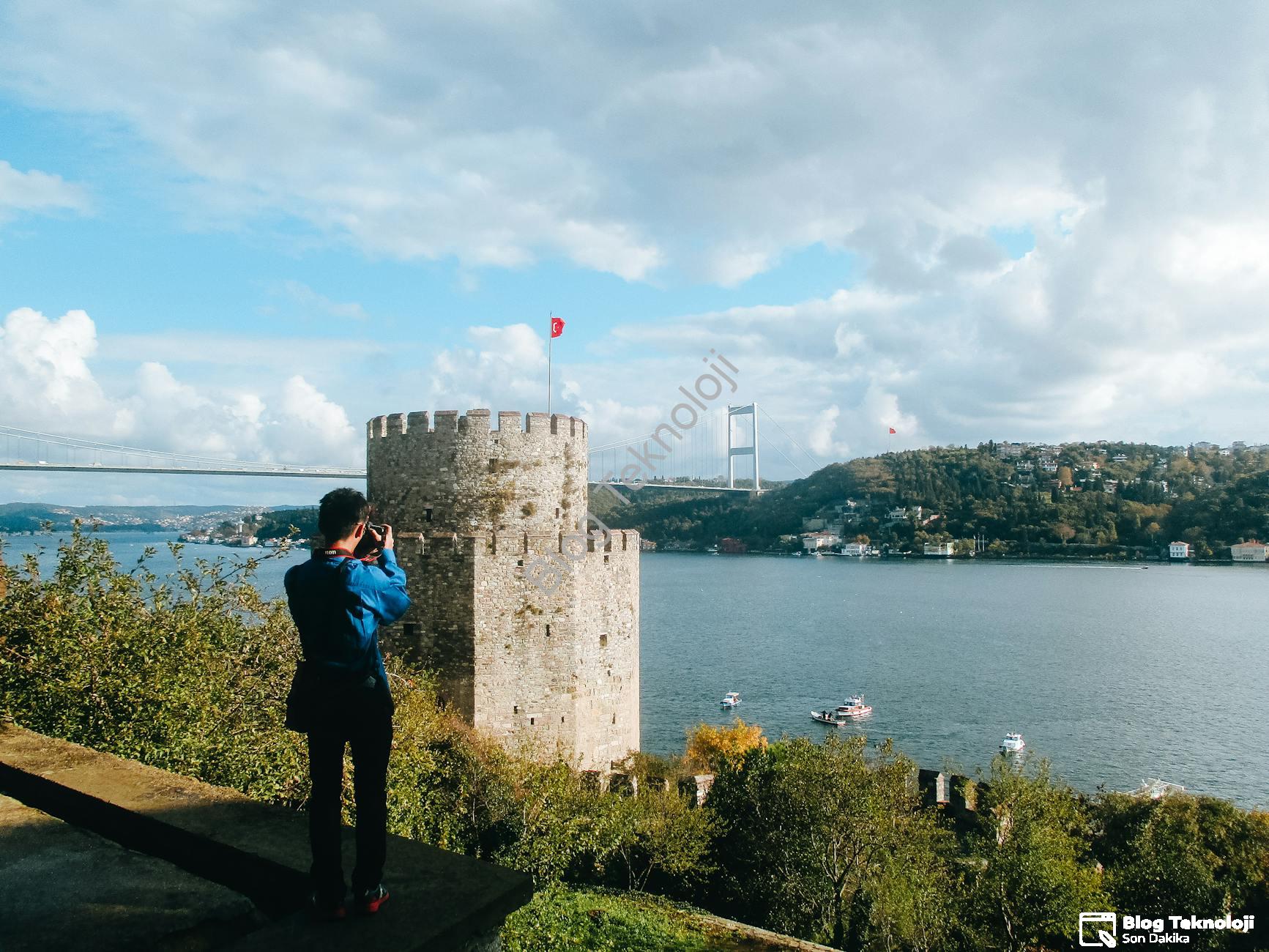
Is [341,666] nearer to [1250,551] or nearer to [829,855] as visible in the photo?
[829,855]

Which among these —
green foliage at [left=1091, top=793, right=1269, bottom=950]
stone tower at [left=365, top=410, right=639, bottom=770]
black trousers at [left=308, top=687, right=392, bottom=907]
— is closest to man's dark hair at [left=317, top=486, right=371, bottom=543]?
black trousers at [left=308, top=687, right=392, bottom=907]

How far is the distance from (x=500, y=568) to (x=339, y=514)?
28.2 feet

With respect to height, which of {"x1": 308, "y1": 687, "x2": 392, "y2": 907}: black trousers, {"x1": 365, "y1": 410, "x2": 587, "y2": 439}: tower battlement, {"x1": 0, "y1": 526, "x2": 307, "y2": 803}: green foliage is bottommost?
{"x1": 0, "y1": 526, "x2": 307, "y2": 803}: green foliage

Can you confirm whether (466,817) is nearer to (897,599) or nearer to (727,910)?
(727,910)

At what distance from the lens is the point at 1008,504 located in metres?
117

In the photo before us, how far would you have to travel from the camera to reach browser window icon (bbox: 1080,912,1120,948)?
41.4 ft

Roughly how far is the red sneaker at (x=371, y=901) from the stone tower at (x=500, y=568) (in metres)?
8.93

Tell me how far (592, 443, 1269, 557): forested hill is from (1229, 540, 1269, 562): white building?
1605mm

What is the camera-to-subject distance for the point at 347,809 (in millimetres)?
8242

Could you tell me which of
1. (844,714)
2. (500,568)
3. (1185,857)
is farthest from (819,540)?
(500,568)

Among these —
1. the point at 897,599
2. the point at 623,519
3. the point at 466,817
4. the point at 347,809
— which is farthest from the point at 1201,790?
the point at 623,519

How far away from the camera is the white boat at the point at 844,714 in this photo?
33188mm

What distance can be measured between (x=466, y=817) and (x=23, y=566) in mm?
6594

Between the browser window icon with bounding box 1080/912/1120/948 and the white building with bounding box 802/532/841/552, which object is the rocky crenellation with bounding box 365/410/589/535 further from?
the white building with bounding box 802/532/841/552
